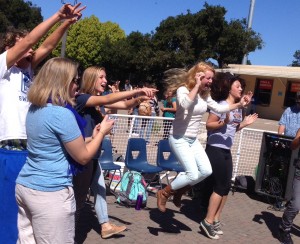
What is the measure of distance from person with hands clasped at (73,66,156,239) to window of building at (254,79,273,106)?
31.1 metres

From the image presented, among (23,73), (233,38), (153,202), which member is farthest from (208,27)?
(23,73)

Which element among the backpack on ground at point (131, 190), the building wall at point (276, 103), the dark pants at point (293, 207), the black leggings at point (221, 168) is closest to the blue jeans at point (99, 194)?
the backpack on ground at point (131, 190)

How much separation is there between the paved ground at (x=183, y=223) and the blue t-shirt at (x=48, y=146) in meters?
2.15

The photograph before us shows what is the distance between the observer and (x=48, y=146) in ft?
9.12

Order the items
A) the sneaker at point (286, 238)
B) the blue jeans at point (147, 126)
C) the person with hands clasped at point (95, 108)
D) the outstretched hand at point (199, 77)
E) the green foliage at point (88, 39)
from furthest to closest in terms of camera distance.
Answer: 1. the green foliage at point (88, 39)
2. the blue jeans at point (147, 126)
3. the sneaker at point (286, 238)
4. the outstretched hand at point (199, 77)
5. the person with hands clasped at point (95, 108)

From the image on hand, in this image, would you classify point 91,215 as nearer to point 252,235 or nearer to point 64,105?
point 252,235

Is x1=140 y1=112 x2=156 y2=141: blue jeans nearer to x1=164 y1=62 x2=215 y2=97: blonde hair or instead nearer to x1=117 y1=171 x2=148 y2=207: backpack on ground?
x1=117 y1=171 x2=148 y2=207: backpack on ground

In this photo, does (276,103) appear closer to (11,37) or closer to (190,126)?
(190,126)

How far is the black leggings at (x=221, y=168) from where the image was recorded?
17.5 feet

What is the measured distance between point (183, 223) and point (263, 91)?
101ft

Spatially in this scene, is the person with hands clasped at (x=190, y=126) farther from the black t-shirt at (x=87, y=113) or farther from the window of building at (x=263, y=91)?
the window of building at (x=263, y=91)

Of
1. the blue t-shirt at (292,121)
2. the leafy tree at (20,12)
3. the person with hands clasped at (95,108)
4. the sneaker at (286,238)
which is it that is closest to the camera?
the person with hands clasped at (95,108)

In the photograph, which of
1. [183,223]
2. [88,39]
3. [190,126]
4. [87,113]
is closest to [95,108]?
[87,113]

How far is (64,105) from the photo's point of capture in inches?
112
